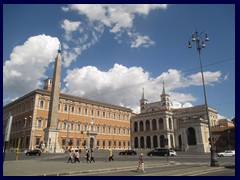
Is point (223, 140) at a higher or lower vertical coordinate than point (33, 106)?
lower

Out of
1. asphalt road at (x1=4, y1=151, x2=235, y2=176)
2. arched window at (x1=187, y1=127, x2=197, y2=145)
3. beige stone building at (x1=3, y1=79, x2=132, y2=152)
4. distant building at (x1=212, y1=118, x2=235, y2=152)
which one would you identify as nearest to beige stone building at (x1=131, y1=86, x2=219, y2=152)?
beige stone building at (x1=3, y1=79, x2=132, y2=152)

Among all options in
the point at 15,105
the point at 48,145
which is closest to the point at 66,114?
the point at 15,105

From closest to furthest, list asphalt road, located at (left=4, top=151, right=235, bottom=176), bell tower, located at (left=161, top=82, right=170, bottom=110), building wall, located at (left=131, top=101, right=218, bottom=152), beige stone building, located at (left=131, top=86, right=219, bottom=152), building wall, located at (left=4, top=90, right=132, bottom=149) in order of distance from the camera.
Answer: asphalt road, located at (left=4, top=151, right=235, bottom=176) → building wall, located at (left=4, top=90, right=132, bottom=149) → building wall, located at (left=131, top=101, right=218, bottom=152) → beige stone building, located at (left=131, top=86, right=219, bottom=152) → bell tower, located at (left=161, top=82, right=170, bottom=110)

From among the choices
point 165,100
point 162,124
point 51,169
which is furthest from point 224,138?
point 51,169

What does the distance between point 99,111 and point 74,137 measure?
1053cm

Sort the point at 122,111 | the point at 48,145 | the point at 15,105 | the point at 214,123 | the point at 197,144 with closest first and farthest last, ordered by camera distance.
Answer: the point at 48,145
the point at 197,144
the point at 15,105
the point at 122,111
the point at 214,123

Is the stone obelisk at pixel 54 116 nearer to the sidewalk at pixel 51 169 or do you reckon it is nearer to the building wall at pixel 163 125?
the sidewalk at pixel 51 169

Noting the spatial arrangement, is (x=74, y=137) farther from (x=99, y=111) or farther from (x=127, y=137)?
(x=127, y=137)

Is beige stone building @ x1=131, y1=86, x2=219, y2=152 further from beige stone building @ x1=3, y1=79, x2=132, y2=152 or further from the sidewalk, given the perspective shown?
the sidewalk

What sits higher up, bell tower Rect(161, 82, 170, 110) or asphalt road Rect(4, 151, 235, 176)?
bell tower Rect(161, 82, 170, 110)

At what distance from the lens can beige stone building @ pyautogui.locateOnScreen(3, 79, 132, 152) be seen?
46188 millimetres

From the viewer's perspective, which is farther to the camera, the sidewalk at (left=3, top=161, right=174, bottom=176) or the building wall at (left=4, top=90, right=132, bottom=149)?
the building wall at (left=4, top=90, right=132, bottom=149)

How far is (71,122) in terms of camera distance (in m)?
51.9

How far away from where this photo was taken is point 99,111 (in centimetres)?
5919
